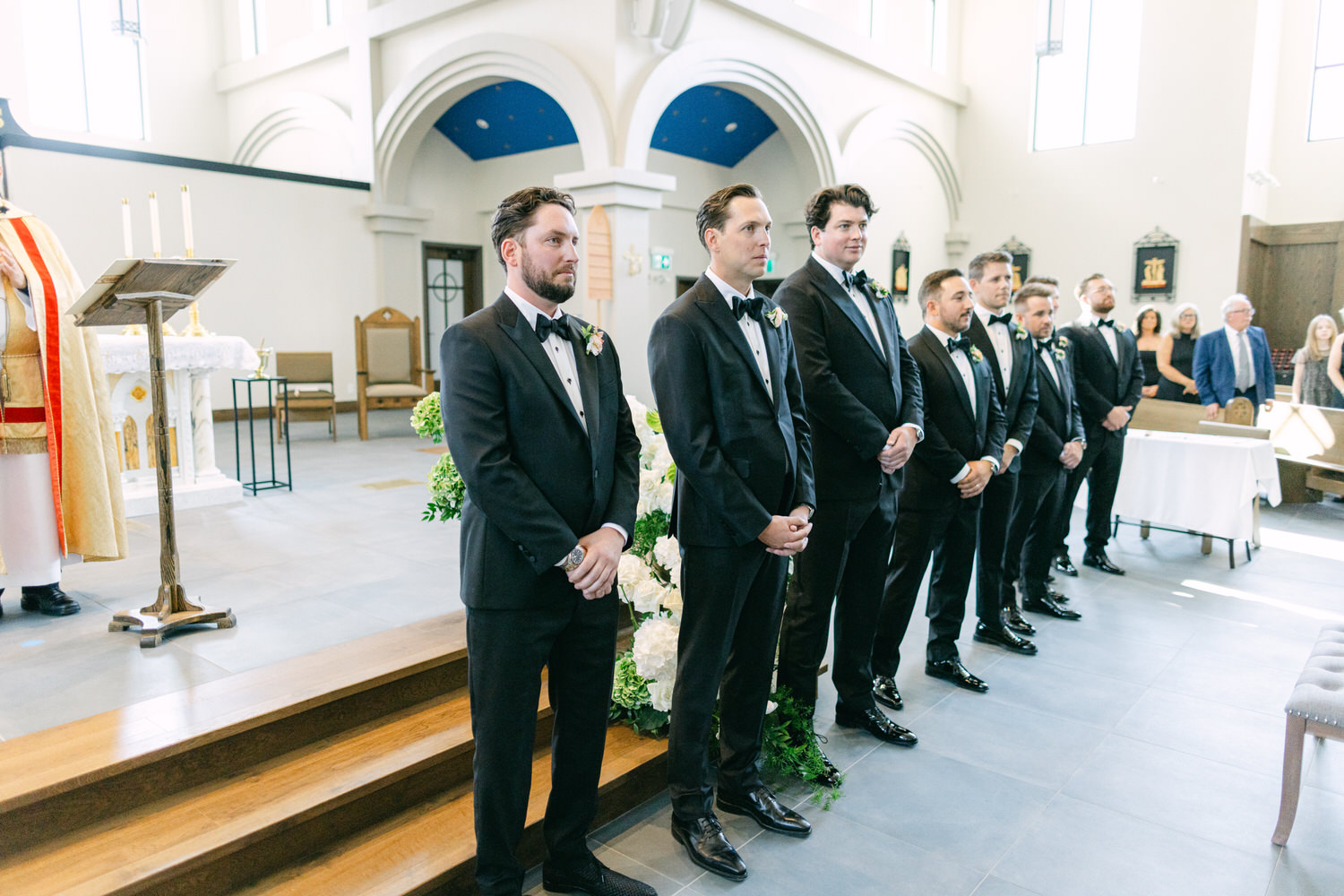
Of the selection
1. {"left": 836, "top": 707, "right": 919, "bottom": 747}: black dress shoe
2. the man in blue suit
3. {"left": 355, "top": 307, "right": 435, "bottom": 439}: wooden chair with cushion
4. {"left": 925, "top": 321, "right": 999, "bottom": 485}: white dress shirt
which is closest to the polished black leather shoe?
{"left": 836, "top": 707, "right": 919, "bottom": 747}: black dress shoe

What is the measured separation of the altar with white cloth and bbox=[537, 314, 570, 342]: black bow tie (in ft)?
12.9

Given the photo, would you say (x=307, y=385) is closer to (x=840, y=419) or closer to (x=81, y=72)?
(x=81, y=72)

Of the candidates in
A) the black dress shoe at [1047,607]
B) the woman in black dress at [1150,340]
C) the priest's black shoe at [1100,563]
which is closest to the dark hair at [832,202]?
the black dress shoe at [1047,607]

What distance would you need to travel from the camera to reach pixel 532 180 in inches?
458

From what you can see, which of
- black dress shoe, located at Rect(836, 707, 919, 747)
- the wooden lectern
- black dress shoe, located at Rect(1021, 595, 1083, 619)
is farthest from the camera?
black dress shoe, located at Rect(1021, 595, 1083, 619)

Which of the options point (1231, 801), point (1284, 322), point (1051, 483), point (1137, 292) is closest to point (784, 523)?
point (1231, 801)

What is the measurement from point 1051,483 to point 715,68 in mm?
6141

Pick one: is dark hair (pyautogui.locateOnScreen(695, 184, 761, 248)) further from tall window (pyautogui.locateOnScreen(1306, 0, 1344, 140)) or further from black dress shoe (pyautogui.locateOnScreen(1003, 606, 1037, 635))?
tall window (pyautogui.locateOnScreen(1306, 0, 1344, 140))

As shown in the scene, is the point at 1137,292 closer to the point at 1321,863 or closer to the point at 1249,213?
the point at 1249,213

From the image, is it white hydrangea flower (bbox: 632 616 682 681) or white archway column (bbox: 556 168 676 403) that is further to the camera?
white archway column (bbox: 556 168 676 403)

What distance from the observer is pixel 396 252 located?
10617 mm

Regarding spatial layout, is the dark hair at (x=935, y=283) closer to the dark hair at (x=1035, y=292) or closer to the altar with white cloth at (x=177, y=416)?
the dark hair at (x=1035, y=292)

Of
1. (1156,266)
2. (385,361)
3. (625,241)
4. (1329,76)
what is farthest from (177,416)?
(1329,76)

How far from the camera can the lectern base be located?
2.93 meters
